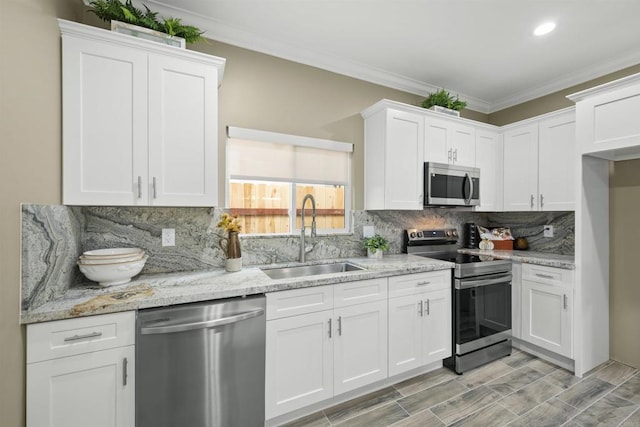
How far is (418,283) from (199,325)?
1.69m

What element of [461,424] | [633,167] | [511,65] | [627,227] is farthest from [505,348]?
[511,65]

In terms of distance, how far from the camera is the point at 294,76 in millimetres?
2566

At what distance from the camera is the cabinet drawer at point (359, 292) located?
198cm

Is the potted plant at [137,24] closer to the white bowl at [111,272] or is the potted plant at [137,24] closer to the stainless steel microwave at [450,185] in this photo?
the white bowl at [111,272]

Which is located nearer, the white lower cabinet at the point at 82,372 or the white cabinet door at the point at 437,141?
the white lower cabinet at the point at 82,372

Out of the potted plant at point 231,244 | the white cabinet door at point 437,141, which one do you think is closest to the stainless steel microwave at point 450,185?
the white cabinet door at point 437,141

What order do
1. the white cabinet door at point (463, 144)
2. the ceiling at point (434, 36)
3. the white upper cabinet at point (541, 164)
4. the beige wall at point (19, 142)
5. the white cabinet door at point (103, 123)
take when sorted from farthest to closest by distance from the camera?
the white cabinet door at point (463, 144) < the white upper cabinet at point (541, 164) < the ceiling at point (434, 36) < the white cabinet door at point (103, 123) < the beige wall at point (19, 142)

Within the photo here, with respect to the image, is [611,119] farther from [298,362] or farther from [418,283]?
[298,362]

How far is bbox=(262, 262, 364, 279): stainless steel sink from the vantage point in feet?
7.64

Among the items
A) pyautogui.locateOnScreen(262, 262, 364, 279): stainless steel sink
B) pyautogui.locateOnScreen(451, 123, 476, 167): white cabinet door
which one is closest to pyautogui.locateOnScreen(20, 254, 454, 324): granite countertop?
pyautogui.locateOnScreen(262, 262, 364, 279): stainless steel sink

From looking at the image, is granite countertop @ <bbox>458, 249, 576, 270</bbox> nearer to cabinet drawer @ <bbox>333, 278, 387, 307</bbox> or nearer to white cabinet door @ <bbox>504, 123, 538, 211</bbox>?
white cabinet door @ <bbox>504, 123, 538, 211</bbox>

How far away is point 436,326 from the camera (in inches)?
95.0

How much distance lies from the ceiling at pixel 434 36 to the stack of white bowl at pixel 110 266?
1.77 meters

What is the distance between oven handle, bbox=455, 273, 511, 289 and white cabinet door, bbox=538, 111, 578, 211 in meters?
0.90
